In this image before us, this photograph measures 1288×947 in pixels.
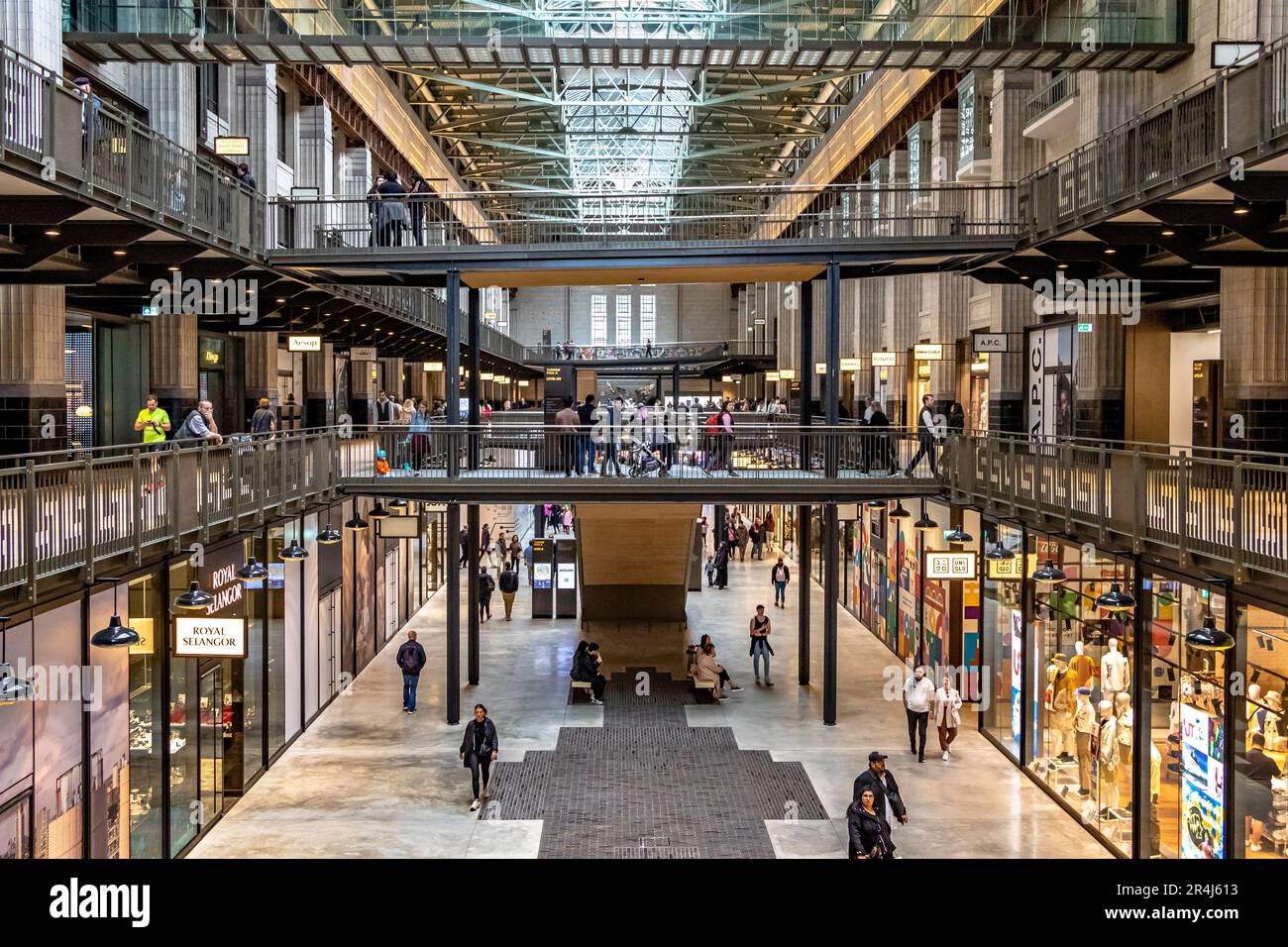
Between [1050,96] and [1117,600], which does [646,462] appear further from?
[1117,600]

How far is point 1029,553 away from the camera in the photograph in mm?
18297

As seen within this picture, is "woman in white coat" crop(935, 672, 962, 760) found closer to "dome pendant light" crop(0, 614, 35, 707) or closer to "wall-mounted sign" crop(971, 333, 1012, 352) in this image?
"wall-mounted sign" crop(971, 333, 1012, 352)

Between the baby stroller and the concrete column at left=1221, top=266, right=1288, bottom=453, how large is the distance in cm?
1003

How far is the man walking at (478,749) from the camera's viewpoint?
17.2 meters

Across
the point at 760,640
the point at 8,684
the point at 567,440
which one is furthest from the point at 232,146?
the point at 8,684

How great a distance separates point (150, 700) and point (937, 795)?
11.1 metres

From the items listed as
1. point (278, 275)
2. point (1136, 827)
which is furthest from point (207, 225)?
point (1136, 827)

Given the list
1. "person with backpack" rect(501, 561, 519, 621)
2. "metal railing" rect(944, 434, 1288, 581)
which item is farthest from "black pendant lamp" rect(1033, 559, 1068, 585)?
"person with backpack" rect(501, 561, 519, 621)

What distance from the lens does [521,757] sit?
20250 millimetres

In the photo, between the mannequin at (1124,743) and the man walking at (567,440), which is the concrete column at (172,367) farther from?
the mannequin at (1124,743)

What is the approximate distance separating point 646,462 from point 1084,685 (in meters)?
9.46

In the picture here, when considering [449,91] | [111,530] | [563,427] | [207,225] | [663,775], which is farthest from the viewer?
[449,91]

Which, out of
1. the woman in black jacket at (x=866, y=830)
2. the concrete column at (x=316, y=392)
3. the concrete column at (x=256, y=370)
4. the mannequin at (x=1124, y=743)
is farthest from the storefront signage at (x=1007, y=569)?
the concrete column at (x=316, y=392)
